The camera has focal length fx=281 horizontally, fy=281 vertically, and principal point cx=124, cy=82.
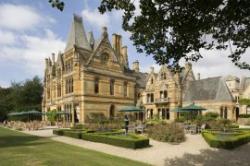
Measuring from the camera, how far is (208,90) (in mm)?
46781

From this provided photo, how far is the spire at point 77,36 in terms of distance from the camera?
147 feet

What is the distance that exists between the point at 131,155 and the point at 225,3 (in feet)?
34.2

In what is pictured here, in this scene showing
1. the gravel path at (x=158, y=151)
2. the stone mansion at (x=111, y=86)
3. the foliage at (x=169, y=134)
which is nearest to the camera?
the gravel path at (x=158, y=151)

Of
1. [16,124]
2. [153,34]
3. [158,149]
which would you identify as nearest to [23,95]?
[16,124]

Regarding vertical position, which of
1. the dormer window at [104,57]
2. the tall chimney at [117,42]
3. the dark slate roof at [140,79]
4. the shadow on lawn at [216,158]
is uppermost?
the tall chimney at [117,42]

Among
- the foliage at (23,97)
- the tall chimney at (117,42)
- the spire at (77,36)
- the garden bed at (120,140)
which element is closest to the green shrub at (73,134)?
the garden bed at (120,140)

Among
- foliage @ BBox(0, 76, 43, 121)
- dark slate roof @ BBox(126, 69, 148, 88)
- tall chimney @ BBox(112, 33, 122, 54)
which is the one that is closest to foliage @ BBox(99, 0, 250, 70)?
tall chimney @ BBox(112, 33, 122, 54)

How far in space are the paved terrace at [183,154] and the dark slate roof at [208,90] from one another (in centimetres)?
2644

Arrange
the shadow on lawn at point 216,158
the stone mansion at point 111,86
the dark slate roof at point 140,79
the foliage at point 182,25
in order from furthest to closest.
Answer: the dark slate roof at point 140,79, the stone mansion at point 111,86, the shadow on lawn at point 216,158, the foliage at point 182,25

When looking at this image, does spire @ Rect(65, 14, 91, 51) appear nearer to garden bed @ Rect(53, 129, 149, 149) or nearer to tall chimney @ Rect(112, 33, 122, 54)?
tall chimney @ Rect(112, 33, 122, 54)

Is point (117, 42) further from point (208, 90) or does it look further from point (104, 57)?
point (208, 90)

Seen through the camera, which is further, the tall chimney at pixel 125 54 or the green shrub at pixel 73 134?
the tall chimney at pixel 125 54

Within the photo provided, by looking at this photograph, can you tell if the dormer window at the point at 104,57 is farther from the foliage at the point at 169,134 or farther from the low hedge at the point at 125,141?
the low hedge at the point at 125,141

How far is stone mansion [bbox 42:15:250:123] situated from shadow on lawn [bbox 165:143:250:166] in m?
27.6
